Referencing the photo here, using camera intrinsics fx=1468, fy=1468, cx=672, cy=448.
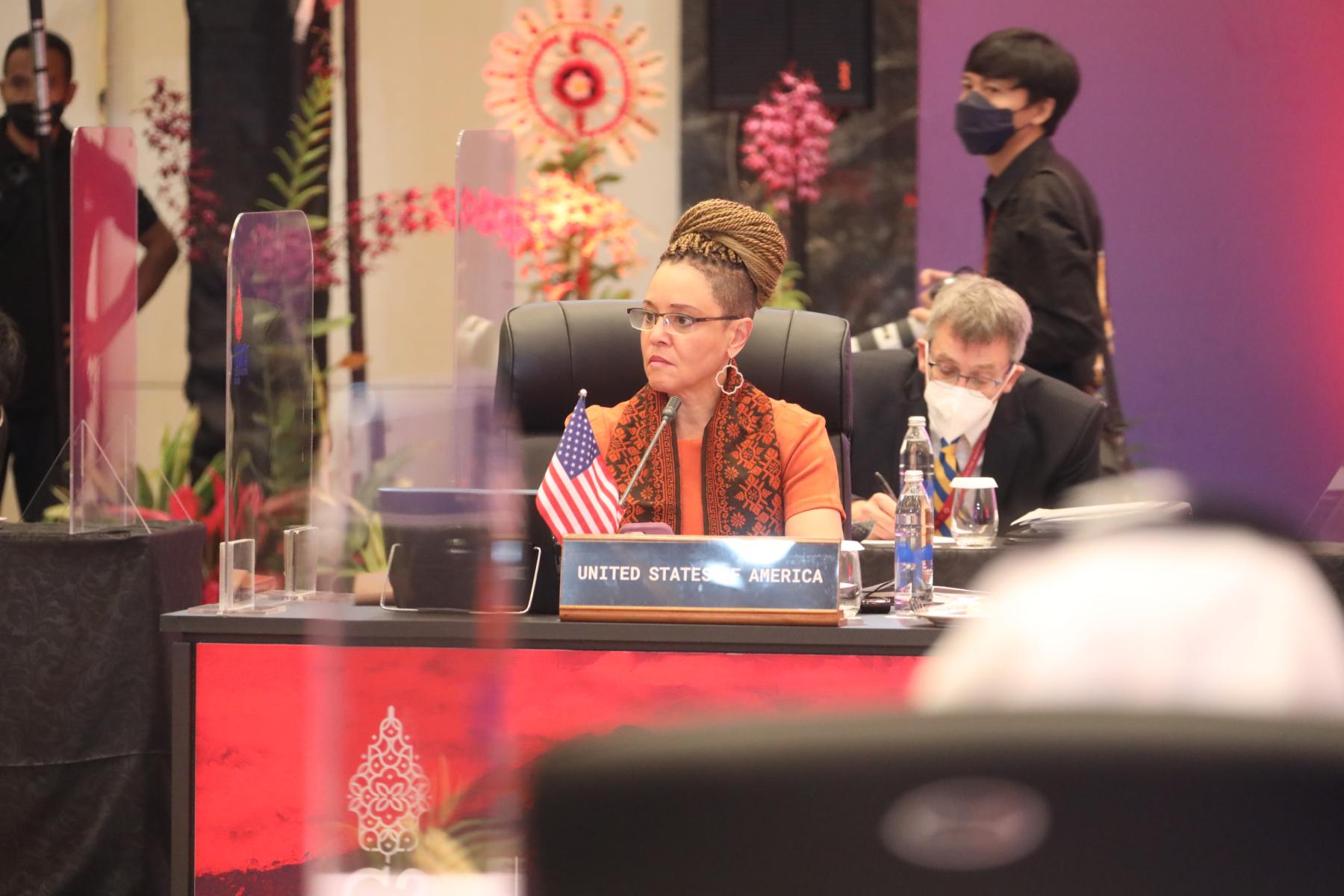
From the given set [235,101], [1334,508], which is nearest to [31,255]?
[235,101]

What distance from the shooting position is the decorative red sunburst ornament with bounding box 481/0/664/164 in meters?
3.39

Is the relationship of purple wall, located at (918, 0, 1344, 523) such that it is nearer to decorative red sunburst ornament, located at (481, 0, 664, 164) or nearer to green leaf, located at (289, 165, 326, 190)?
decorative red sunburst ornament, located at (481, 0, 664, 164)

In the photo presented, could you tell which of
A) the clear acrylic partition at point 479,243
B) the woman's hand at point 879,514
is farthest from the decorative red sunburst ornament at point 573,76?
the woman's hand at point 879,514

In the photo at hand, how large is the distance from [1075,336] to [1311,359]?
1605 mm

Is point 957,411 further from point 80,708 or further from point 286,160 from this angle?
point 286,160

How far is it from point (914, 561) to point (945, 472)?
0.77 metres

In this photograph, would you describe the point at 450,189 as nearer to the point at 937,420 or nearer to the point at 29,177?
the point at 29,177

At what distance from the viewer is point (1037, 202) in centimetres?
309

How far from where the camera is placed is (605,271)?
11.8 ft

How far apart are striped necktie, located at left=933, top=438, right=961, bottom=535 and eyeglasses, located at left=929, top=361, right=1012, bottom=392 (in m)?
0.11

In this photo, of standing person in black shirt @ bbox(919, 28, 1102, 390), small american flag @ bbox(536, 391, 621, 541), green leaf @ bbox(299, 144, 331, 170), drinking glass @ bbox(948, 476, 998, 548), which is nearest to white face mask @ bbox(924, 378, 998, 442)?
drinking glass @ bbox(948, 476, 998, 548)

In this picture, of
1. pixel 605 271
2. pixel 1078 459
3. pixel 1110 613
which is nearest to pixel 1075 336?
pixel 1078 459

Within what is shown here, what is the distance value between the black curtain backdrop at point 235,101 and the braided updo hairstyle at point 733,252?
7.24 feet

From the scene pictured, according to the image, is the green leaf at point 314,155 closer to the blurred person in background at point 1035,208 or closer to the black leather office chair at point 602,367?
the blurred person in background at point 1035,208
